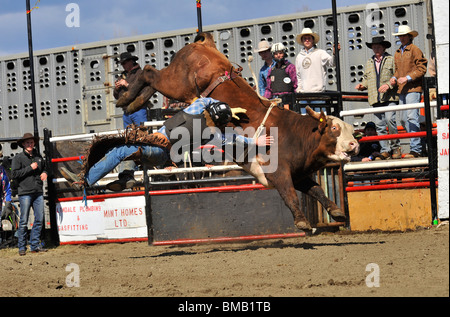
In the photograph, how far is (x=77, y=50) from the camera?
53.7ft

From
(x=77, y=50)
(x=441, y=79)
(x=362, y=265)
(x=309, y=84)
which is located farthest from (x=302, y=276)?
(x=77, y=50)

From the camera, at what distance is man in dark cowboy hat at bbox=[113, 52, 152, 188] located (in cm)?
712

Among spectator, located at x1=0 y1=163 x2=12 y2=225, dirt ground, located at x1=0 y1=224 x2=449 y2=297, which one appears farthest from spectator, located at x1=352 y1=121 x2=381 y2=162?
spectator, located at x1=0 y1=163 x2=12 y2=225

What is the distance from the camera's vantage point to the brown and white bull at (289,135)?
22.1 feet

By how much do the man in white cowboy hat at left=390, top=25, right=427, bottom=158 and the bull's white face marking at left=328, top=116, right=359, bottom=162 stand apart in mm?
2287

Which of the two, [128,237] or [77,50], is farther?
[77,50]

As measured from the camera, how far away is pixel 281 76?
959cm

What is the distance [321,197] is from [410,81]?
9.13 feet

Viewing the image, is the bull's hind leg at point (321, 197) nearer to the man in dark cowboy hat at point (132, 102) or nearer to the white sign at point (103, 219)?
the man in dark cowboy hat at point (132, 102)

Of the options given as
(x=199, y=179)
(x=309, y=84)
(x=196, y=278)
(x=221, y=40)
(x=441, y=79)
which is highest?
(x=221, y=40)

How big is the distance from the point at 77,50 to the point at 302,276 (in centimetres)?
1209

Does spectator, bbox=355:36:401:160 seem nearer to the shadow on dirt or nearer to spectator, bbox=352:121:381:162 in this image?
spectator, bbox=352:121:381:162
